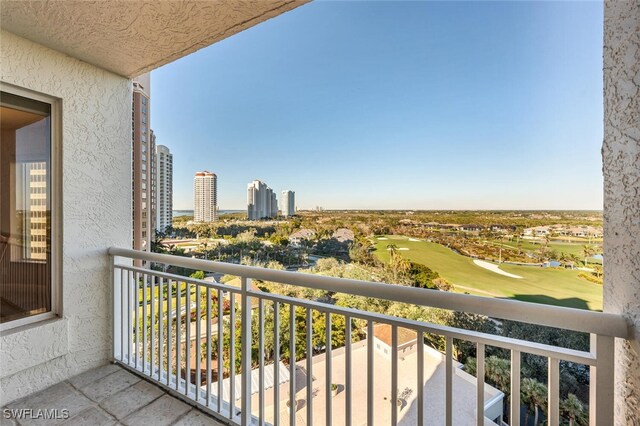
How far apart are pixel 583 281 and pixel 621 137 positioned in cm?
76

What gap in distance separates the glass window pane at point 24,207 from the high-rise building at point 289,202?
249 centimetres

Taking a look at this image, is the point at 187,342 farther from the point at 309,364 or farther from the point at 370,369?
the point at 370,369

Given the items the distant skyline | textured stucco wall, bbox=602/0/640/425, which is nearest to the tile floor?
textured stucco wall, bbox=602/0/640/425

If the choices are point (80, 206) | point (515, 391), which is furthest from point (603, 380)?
point (80, 206)

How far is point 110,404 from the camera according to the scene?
1.90m

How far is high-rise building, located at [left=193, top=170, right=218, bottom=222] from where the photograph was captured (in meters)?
4.00

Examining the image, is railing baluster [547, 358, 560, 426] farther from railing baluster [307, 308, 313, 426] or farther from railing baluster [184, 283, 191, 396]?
railing baluster [184, 283, 191, 396]

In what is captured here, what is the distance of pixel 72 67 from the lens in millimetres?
2168

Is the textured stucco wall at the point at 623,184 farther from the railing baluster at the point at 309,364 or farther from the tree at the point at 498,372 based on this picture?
the railing baluster at the point at 309,364

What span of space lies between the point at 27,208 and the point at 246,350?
6.86 ft

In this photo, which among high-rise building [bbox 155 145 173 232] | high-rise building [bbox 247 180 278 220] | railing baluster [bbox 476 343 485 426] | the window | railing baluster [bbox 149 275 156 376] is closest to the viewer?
railing baluster [bbox 476 343 485 426]

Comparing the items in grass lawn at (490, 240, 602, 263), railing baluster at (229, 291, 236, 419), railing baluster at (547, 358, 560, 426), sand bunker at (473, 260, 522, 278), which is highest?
grass lawn at (490, 240, 602, 263)

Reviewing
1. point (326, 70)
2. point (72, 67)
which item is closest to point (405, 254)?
point (72, 67)

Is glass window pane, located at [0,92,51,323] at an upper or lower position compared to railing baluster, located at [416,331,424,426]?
upper
